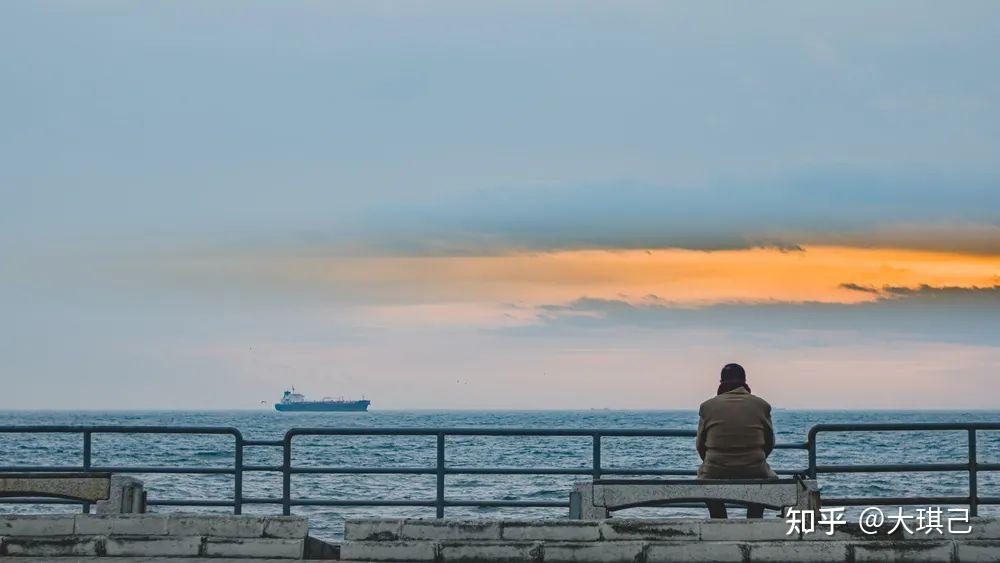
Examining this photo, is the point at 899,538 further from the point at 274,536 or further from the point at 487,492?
the point at 487,492

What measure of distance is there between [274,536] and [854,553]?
381 centimetres

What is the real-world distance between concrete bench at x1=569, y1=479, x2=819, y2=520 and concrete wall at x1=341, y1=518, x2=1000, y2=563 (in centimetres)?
58

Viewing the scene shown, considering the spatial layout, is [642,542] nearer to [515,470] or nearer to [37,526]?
[37,526]

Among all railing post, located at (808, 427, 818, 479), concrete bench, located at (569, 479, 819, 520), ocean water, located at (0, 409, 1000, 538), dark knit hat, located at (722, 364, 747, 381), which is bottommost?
ocean water, located at (0, 409, 1000, 538)

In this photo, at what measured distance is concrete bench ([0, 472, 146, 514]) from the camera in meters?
10.2

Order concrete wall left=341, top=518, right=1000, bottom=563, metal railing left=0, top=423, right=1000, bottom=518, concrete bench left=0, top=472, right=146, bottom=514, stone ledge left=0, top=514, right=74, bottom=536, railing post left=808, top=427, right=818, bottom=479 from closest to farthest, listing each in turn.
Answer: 1. concrete wall left=341, top=518, right=1000, bottom=563
2. stone ledge left=0, top=514, right=74, bottom=536
3. concrete bench left=0, top=472, right=146, bottom=514
4. railing post left=808, top=427, right=818, bottom=479
5. metal railing left=0, top=423, right=1000, bottom=518

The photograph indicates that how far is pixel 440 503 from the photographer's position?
13141 mm

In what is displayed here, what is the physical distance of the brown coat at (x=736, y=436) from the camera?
10.3m

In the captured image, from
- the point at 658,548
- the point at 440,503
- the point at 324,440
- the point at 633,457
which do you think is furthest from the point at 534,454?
the point at 658,548

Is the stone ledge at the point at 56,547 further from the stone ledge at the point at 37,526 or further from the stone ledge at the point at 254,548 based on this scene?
the stone ledge at the point at 254,548

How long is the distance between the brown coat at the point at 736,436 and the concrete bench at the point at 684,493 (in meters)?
0.42

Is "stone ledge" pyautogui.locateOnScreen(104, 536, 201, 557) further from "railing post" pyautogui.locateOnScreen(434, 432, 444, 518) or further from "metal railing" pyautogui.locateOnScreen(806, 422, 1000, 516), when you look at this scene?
"metal railing" pyautogui.locateOnScreen(806, 422, 1000, 516)

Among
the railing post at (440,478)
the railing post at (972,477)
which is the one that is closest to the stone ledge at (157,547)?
the railing post at (440,478)

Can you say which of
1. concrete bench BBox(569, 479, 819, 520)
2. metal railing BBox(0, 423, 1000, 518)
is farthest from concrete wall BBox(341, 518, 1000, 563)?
metal railing BBox(0, 423, 1000, 518)
